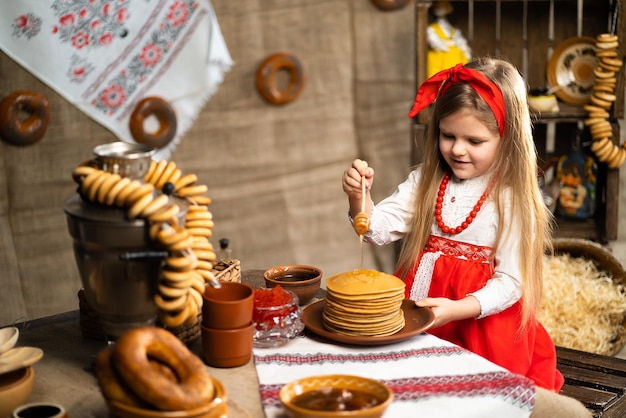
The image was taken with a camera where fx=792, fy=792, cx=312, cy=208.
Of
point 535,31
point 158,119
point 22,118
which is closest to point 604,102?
point 535,31

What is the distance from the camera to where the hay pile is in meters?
3.22

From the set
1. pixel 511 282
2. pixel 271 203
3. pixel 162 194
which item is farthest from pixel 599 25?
pixel 162 194

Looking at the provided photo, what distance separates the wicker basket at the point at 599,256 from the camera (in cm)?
323

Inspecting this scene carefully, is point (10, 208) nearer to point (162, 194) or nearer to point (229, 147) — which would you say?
point (229, 147)

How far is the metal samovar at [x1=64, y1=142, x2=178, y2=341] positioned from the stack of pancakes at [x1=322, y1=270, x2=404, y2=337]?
0.42 m

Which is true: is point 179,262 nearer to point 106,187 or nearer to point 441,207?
point 106,187

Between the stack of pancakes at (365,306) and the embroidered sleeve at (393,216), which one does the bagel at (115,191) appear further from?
the embroidered sleeve at (393,216)

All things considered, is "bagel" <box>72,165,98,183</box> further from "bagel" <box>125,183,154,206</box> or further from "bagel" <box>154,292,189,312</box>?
"bagel" <box>154,292,189,312</box>

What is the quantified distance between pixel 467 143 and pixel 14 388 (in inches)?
54.8

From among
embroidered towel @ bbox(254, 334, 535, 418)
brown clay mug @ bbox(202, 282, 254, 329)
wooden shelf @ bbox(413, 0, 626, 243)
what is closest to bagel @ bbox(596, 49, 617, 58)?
wooden shelf @ bbox(413, 0, 626, 243)

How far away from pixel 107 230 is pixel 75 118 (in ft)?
7.58

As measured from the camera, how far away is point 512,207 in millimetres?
2240

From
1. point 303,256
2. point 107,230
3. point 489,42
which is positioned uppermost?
point 489,42

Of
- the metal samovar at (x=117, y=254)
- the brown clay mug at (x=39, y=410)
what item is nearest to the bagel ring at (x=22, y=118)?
the metal samovar at (x=117, y=254)
